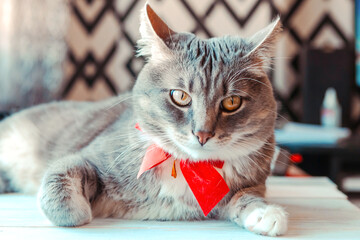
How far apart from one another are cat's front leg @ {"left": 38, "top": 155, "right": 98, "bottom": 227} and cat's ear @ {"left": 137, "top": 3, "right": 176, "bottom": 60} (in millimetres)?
247

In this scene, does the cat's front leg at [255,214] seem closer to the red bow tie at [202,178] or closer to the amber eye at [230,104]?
the red bow tie at [202,178]

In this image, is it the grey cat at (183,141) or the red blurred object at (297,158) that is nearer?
the grey cat at (183,141)

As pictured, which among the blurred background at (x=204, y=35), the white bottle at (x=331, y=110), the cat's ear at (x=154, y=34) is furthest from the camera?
the white bottle at (x=331, y=110)

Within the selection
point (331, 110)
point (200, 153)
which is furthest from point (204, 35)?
point (200, 153)

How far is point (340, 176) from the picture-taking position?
68.7 inches

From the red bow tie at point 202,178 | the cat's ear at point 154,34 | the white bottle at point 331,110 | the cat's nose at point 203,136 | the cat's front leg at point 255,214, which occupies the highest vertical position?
the cat's ear at point 154,34

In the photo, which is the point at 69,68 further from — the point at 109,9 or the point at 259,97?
the point at 259,97

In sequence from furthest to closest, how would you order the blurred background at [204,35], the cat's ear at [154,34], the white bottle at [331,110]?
the white bottle at [331,110] → the blurred background at [204,35] → the cat's ear at [154,34]

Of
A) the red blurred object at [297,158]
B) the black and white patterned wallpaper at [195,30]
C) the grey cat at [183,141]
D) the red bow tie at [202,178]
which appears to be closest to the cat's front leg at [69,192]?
the grey cat at [183,141]

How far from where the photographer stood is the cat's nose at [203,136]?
0.61 m

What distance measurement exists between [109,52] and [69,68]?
0.27 m

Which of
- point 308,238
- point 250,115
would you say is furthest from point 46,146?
point 308,238

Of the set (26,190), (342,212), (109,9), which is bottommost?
(26,190)

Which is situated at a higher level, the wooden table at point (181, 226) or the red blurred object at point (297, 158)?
the wooden table at point (181, 226)
